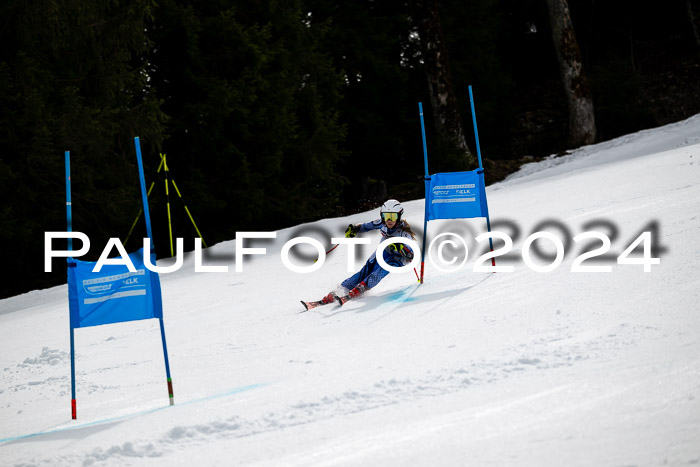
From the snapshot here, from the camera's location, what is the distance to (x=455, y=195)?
9.02m

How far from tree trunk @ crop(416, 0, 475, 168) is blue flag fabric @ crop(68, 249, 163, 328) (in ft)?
51.7

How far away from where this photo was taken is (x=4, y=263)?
14.6 m

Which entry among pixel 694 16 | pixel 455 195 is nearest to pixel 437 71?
pixel 694 16

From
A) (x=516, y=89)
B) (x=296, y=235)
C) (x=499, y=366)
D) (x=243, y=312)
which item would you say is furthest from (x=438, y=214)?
(x=516, y=89)

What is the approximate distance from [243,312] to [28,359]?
2340mm

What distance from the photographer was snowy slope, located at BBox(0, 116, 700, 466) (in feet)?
14.3

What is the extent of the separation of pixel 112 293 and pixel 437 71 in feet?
54.7

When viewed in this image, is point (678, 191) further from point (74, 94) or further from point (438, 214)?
point (74, 94)

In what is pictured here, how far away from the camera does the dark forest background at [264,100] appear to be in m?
14.6

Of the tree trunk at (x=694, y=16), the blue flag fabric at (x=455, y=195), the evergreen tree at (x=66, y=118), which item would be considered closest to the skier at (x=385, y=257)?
the blue flag fabric at (x=455, y=195)

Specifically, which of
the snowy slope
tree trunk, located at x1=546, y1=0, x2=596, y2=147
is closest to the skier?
the snowy slope

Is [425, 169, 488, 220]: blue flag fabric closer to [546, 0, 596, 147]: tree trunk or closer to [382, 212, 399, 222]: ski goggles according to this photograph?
[382, 212, 399, 222]: ski goggles

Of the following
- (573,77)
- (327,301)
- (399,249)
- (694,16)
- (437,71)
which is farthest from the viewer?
(694,16)

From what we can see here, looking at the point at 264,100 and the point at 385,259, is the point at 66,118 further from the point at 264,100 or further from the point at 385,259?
the point at 385,259
